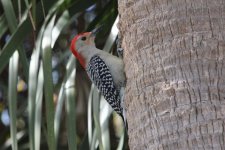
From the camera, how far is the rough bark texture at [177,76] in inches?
86.7

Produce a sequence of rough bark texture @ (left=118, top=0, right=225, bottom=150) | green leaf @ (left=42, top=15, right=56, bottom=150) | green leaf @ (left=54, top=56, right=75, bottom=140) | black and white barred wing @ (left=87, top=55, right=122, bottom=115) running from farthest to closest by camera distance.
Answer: black and white barred wing @ (left=87, top=55, right=122, bottom=115), green leaf @ (left=54, top=56, right=75, bottom=140), green leaf @ (left=42, top=15, right=56, bottom=150), rough bark texture @ (left=118, top=0, right=225, bottom=150)

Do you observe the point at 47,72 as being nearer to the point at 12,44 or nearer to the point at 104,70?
the point at 12,44

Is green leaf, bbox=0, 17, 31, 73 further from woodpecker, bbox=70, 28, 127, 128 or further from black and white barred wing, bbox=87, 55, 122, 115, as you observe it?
black and white barred wing, bbox=87, 55, 122, 115

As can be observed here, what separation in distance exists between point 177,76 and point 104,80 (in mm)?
1525

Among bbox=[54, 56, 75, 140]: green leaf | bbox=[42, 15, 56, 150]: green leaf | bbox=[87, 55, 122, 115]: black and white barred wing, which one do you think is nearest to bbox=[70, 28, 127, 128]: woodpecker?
bbox=[87, 55, 122, 115]: black and white barred wing

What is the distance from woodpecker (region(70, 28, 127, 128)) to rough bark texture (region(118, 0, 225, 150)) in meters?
1.00

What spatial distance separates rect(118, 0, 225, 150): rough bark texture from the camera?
86.7 inches

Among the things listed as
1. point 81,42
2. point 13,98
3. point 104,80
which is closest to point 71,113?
point 13,98

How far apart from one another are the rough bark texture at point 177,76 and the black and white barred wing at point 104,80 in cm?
94

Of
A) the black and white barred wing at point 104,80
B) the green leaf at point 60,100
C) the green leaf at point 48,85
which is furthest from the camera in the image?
the black and white barred wing at point 104,80

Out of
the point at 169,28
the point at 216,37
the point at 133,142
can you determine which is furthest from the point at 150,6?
the point at 133,142

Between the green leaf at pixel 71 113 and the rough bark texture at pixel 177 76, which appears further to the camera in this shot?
the green leaf at pixel 71 113

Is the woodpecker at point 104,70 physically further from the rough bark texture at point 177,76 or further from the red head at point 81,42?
the rough bark texture at point 177,76

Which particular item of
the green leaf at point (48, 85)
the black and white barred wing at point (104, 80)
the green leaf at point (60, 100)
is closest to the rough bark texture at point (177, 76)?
the green leaf at point (48, 85)
